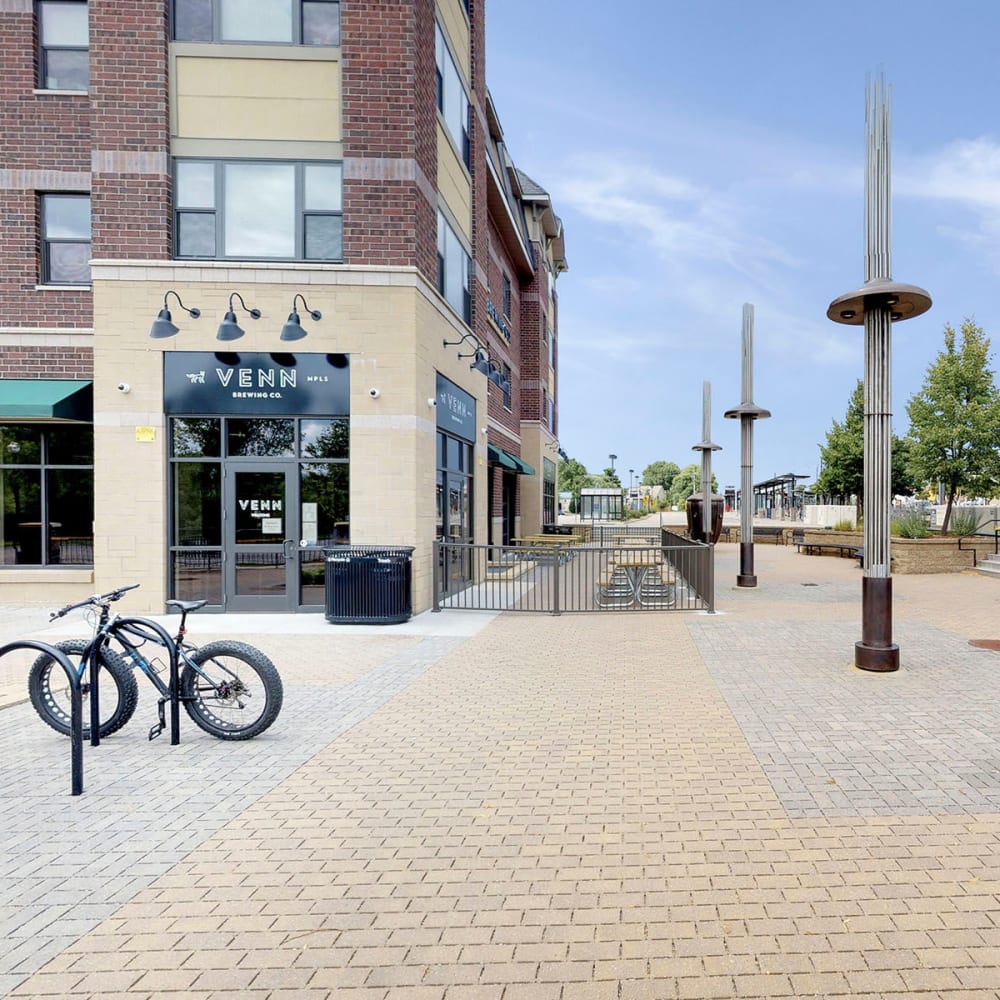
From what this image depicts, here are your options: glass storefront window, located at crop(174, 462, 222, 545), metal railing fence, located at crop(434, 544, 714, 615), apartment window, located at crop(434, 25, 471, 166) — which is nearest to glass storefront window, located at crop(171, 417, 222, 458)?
glass storefront window, located at crop(174, 462, 222, 545)

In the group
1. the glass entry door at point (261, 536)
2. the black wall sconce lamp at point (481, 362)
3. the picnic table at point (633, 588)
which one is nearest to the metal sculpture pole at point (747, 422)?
the picnic table at point (633, 588)

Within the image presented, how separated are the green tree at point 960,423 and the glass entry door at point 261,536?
21001 mm

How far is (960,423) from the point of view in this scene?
23453 mm

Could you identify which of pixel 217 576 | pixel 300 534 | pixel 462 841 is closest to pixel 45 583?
→ pixel 217 576

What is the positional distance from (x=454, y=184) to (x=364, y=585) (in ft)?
31.2

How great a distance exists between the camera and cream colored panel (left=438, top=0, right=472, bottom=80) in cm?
1445

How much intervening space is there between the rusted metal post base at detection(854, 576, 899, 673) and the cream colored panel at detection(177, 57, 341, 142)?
451 inches

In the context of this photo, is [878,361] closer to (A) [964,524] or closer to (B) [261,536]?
(B) [261,536]

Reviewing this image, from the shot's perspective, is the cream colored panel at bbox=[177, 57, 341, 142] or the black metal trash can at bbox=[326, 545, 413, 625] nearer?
the black metal trash can at bbox=[326, 545, 413, 625]

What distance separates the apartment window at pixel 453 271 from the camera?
47.4 ft

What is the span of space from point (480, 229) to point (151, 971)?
691 inches

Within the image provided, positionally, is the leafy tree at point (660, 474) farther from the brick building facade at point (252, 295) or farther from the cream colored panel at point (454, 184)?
the brick building facade at point (252, 295)

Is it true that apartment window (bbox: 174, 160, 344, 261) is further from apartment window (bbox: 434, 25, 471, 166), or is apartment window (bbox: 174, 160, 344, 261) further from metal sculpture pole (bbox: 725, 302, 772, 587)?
metal sculpture pole (bbox: 725, 302, 772, 587)

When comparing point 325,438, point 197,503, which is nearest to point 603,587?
point 325,438
